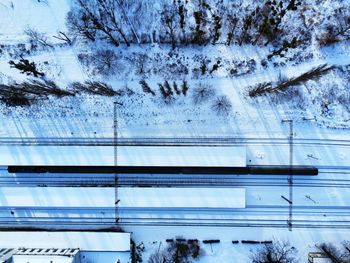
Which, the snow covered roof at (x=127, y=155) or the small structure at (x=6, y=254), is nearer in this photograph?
the small structure at (x=6, y=254)

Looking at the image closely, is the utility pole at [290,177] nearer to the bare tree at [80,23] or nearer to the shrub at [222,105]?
the shrub at [222,105]

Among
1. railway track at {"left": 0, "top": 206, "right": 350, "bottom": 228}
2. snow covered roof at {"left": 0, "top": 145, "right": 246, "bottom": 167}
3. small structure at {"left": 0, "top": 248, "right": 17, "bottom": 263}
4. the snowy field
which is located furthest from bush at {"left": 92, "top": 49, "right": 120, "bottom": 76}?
small structure at {"left": 0, "top": 248, "right": 17, "bottom": 263}

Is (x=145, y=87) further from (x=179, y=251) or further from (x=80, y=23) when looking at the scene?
(x=179, y=251)

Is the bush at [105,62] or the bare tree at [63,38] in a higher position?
the bare tree at [63,38]

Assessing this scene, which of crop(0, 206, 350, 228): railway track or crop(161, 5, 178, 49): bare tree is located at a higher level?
crop(161, 5, 178, 49): bare tree

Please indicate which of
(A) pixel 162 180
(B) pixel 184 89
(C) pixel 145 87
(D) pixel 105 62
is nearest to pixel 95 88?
(D) pixel 105 62

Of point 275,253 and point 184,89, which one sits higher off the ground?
point 184,89

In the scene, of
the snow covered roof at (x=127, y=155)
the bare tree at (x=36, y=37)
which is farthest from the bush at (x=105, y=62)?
the snow covered roof at (x=127, y=155)

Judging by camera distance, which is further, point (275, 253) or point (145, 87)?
point (275, 253)

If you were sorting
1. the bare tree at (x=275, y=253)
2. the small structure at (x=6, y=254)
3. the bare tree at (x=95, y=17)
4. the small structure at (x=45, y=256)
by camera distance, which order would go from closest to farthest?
the small structure at (x=6, y=254) < the small structure at (x=45, y=256) < the bare tree at (x=95, y=17) < the bare tree at (x=275, y=253)

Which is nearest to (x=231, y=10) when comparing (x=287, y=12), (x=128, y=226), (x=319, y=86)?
(x=287, y=12)

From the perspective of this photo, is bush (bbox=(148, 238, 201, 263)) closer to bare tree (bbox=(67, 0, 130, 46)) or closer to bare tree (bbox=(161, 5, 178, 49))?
bare tree (bbox=(161, 5, 178, 49))
